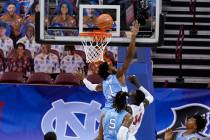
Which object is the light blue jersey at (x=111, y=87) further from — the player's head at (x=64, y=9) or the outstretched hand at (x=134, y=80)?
the player's head at (x=64, y=9)

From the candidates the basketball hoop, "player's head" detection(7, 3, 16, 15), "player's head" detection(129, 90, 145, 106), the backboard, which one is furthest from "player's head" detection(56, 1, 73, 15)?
"player's head" detection(7, 3, 16, 15)

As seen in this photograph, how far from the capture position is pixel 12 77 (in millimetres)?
10562

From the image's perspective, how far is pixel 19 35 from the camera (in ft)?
40.2

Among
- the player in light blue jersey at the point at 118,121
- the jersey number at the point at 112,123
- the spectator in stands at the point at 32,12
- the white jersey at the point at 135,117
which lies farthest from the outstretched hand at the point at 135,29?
the spectator in stands at the point at 32,12

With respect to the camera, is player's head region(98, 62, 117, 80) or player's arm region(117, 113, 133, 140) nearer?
player's arm region(117, 113, 133, 140)

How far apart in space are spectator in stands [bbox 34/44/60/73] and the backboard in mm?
2986

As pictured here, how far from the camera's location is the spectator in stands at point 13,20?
483 inches

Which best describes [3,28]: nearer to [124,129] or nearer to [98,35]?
[98,35]

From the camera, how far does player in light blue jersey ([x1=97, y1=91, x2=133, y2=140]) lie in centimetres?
629

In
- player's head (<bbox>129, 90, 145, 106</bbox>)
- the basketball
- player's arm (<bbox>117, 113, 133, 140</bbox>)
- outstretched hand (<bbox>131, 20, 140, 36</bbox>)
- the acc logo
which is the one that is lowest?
the acc logo

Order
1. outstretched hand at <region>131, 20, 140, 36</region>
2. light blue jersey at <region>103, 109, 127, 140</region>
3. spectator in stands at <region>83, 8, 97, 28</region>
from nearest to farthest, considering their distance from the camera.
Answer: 1. light blue jersey at <region>103, 109, 127, 140</region>
2. outstretched hand at <region>131, 20, 140, 36</region>
3. spectator in stands at <region>83, 8, 97, 28</region>

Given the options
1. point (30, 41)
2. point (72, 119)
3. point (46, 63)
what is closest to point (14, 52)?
point (30, 41)

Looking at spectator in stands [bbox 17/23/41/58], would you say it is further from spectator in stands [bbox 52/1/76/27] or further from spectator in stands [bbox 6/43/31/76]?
spectator in stands [bbox 52/1/76/27]

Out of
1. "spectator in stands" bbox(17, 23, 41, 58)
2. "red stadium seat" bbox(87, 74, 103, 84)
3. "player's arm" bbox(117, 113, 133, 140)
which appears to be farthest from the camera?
"spectator in stands" bbox(17, 23, 41, 58)
